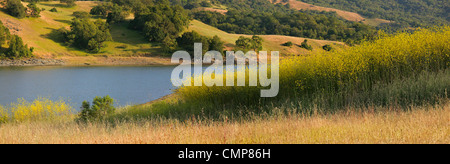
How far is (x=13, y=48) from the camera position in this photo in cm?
6744

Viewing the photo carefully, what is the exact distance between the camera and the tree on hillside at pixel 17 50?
2653 inches

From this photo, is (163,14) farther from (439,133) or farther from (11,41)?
(439,133)

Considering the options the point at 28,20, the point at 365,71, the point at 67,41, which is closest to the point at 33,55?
the point at 67,41

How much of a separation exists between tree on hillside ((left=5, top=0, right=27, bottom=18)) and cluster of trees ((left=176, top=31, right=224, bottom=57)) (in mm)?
36160

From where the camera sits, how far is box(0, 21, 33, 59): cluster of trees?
67.4 m

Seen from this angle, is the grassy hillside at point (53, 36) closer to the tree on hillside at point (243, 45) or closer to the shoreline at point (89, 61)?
the shoreline at point (89, 61)

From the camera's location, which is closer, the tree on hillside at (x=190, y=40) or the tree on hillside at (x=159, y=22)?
the tree on hillside at (x=190, y=40)

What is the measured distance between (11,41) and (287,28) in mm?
84332

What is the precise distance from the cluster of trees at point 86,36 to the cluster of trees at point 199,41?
55.2 ft

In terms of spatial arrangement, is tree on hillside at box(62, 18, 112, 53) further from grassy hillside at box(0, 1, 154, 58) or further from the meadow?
the meadow

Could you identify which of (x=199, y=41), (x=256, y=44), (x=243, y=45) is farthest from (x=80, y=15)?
(x=256, y=44)

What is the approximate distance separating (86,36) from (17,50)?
14.7m

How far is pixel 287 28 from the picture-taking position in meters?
125

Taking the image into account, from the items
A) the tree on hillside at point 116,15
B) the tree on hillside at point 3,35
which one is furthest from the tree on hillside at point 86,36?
the tree on hillside at point 116,15
